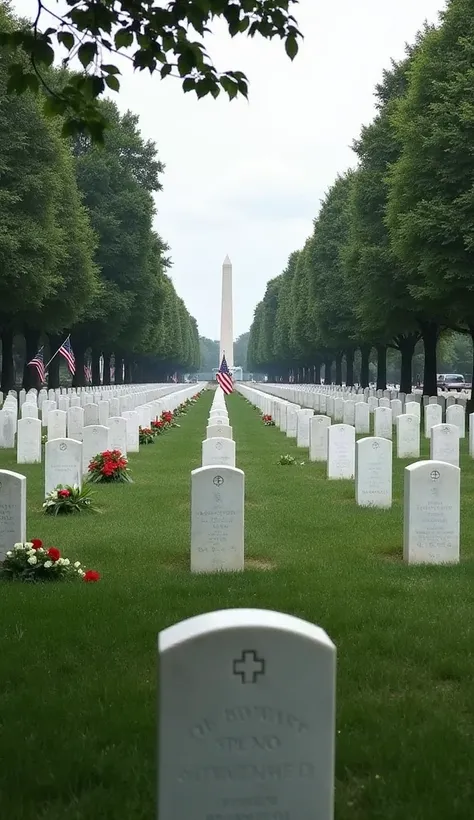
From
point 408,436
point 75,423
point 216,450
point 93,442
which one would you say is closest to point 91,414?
point 75,423

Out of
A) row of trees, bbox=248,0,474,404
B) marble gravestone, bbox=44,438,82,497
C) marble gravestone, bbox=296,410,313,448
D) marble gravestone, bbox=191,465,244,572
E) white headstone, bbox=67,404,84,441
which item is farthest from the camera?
row of trees, bbox=248,0,474,404

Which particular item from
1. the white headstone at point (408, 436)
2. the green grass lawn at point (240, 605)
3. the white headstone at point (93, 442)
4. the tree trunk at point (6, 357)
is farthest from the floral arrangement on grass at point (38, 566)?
the tree trunk at point (6, 357)

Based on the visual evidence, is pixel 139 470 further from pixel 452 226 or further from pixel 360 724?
pixel 360 724

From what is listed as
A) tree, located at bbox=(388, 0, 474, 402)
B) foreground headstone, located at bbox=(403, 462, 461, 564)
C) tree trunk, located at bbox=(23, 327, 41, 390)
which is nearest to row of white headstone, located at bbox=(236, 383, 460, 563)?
foreground headstone, located at bbox=(403, 462, 461, 564)

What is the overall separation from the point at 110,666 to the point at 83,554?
3680 mm

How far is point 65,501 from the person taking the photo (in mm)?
11438

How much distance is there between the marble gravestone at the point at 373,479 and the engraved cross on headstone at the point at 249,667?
8739 mm

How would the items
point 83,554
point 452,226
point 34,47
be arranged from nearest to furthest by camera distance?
→ point 34,47
point 83,554
point 452,226

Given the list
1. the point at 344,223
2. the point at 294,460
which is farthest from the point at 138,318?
the point at 294,460

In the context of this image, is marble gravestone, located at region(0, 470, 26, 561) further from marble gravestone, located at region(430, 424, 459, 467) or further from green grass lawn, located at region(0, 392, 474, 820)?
marble gravestone, located at region(430, 424, 459, 467)

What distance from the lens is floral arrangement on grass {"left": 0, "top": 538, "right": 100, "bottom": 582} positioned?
7797 mm

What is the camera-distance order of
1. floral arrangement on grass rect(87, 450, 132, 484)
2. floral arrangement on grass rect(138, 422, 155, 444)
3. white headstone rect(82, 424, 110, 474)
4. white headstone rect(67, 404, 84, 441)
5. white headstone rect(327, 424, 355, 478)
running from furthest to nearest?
1. floral arrangement on grass rect(138, 422, 155, 444)
2. white headstone rect(67, 404, 84, 441)
3. white headstone rect(82, 424, 110, 474)
4. white headstone rect(327, 424, 355, 478)
5. floral arrangement on grass rect(87, 450, 132, 484)

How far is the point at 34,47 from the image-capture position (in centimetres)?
584

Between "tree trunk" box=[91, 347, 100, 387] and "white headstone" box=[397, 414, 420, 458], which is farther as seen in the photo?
"tree trunk" box=[91, 347, 100, 387]
